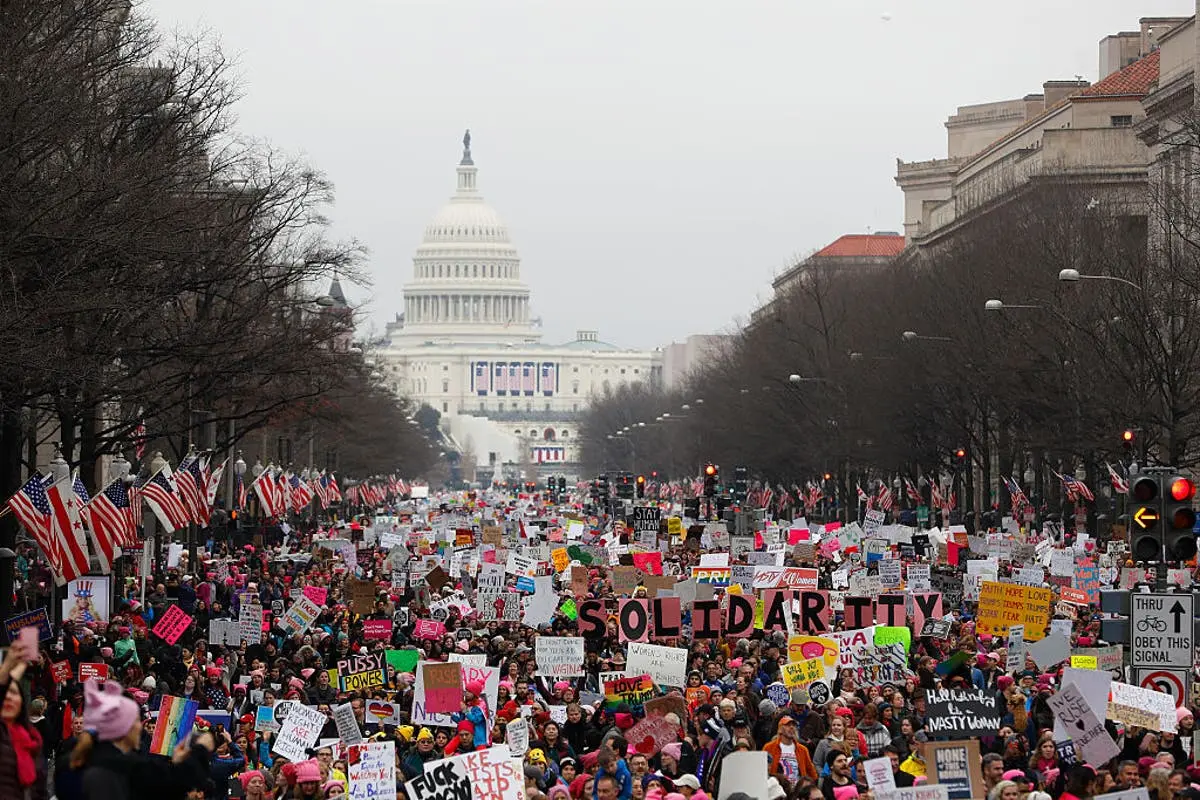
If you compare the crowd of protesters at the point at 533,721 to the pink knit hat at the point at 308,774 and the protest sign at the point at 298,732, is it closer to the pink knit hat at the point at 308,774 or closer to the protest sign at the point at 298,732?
the pink knit hat at the point at 308,774

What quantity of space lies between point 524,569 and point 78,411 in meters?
6.02

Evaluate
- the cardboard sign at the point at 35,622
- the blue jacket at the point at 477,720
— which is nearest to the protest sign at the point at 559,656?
the blue jacket at the point at 477,720

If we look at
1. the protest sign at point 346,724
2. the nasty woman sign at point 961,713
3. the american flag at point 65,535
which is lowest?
the protest sign at point 346,724

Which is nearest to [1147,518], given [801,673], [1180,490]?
[1180,490]

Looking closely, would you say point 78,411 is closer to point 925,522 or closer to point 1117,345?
point 1117,345

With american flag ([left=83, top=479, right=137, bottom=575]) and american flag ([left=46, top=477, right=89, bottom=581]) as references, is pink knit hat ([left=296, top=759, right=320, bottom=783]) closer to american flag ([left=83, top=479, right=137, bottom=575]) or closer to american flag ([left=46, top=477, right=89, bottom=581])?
american flag ([left=46, top=477, right=89, bottom=581])

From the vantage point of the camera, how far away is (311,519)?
9006cm

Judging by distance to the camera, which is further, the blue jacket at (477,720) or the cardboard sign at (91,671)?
the cardboard sign at (91,671)

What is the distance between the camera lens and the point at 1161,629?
2036 centimetres

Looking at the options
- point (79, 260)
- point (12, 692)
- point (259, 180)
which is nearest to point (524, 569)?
point (79, 260)

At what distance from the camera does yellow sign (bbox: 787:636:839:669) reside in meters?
22.4

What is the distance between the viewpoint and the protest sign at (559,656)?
2338cm

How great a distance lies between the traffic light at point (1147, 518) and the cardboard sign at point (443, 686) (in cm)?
488

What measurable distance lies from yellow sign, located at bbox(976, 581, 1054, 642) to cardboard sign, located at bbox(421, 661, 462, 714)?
7.32 m
